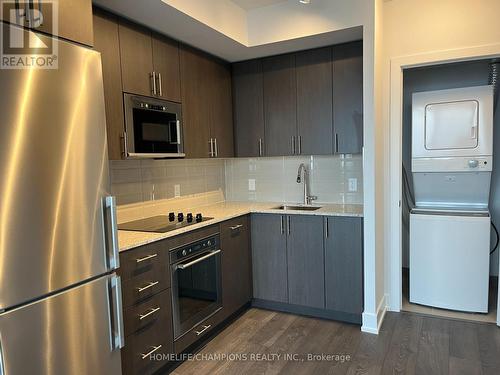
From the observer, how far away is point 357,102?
2998 millimetres

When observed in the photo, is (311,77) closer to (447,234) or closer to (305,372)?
(447,234)

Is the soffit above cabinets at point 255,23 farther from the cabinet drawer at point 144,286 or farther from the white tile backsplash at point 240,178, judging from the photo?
the cabinet drawer at point 144,286

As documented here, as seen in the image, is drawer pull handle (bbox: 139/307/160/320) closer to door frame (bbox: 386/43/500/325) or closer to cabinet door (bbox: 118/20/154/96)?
cabinet door (bbox: 118/20/154/96)

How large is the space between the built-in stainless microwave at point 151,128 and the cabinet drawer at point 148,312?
3.01 feet

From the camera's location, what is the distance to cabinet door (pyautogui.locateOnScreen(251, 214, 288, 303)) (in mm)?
3096

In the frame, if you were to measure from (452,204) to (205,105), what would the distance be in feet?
8.05

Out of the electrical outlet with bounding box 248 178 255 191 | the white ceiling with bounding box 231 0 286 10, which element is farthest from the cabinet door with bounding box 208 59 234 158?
the white ceiling with bounding box 231 0 286 10

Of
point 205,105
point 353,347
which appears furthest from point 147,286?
point 205,105

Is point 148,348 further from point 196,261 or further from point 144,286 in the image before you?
point 196,261

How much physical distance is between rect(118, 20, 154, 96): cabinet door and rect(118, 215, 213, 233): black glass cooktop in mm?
919

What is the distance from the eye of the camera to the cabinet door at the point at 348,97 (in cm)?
A: 298

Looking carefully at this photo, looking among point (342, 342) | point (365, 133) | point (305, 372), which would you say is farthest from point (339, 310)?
point (365, 133)

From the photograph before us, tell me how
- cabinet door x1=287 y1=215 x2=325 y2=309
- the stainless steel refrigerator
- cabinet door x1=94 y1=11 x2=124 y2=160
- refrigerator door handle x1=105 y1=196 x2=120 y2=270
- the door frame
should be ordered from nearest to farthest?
the stainless steel refrigerator → refrigerator door handle x1=105 y1=196 x2=120 y2=270 → cabinet door x1=94 y1=11 x2=124 y2=160 → the door frame → cabinet door x1=287 y1=215 x2=325 y2=309

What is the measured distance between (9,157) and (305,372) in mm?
2047
